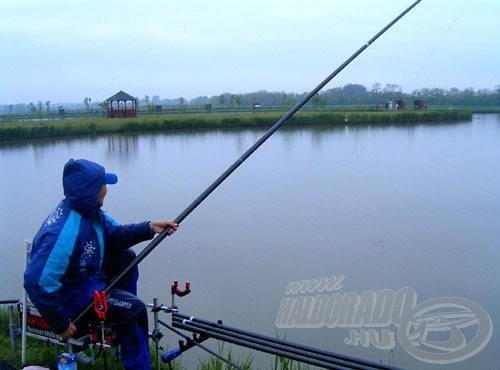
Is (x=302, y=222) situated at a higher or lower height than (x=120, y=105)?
lower

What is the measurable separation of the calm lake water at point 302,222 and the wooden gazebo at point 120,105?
13.2 metres

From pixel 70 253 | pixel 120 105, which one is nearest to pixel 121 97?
pixel 120 105

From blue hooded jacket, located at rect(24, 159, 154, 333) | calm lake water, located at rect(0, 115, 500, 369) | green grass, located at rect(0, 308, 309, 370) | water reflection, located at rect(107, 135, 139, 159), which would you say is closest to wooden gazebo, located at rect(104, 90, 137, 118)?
water reflection, located at rect(107, 135, 139, 159)

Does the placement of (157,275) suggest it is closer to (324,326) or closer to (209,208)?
(324,326)

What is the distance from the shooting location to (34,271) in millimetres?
1889

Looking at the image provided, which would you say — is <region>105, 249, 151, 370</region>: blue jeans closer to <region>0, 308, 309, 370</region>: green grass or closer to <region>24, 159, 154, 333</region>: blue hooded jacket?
<region>24, 159, 154, 333</region>: blue hooded jacket

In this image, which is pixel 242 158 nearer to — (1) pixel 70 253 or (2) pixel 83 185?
(2) pixel 83 185

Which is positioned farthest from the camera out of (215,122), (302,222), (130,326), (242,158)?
(215,122)

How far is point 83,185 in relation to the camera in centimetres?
201

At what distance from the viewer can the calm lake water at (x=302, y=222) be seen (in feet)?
16.4

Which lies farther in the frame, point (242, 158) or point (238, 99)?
point (238, 99)

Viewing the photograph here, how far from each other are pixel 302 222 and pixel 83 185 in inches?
230

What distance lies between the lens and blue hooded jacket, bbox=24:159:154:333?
74.8 inches

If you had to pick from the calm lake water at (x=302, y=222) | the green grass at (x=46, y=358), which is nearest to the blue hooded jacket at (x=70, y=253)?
the green grass at (x=46, y=358)
